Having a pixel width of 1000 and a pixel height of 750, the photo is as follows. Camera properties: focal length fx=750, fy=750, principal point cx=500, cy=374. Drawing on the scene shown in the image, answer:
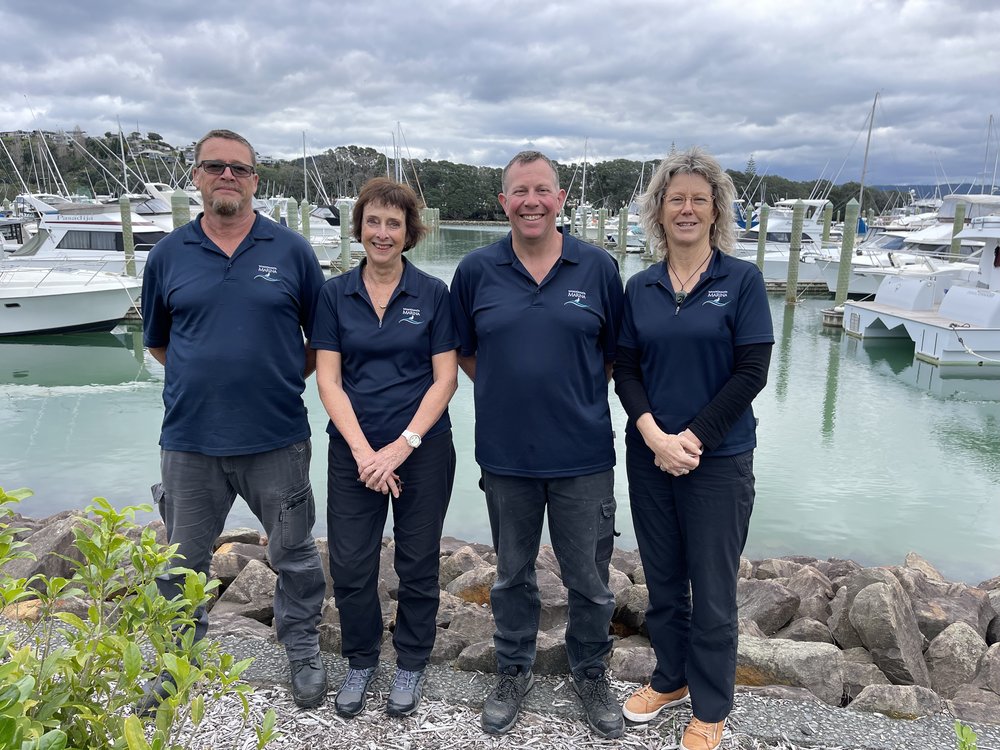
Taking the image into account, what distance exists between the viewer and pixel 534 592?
2.60 m

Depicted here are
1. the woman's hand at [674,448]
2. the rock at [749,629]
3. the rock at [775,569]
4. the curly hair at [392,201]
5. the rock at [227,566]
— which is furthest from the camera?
the rock at [775,569]

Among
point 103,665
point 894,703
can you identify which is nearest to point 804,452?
point 894,703

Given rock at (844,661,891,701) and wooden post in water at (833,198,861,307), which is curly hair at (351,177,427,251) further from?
wooden post in water at (833,198,861,307)

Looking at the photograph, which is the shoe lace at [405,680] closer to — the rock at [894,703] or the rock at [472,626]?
the rock at [472,626]

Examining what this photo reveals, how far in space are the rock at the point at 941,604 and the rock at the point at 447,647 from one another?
2.36 m

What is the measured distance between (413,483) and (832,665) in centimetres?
177

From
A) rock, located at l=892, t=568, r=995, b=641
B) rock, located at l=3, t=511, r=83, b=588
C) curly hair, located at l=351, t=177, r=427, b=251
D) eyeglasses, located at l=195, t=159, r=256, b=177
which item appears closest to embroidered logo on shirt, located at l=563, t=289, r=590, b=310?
curly hair, located at l=351, t=177, r=427, b=251

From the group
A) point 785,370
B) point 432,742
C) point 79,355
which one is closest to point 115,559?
point 432,742

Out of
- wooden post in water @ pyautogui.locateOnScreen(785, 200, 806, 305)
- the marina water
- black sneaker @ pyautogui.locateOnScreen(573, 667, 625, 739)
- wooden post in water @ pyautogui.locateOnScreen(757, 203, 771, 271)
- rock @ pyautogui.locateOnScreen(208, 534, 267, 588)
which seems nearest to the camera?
black sneaker @ pyautogui.locateOnScreen(573, 667, 625, 739)

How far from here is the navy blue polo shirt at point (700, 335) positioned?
7.44 feet

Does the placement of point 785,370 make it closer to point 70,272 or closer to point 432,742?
point 432,742

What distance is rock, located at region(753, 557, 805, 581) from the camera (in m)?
4.79

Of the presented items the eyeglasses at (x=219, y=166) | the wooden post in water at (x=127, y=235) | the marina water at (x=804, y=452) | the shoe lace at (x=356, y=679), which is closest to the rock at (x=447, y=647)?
the shoe lace at (x=356, y=679)

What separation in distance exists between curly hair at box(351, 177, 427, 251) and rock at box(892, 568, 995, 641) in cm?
314
